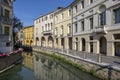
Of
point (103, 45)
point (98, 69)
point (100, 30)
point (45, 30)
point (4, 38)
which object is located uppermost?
point (45, 30)

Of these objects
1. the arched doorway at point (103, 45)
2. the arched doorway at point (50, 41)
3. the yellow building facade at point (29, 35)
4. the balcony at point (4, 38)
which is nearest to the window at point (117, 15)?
the arched doorway at point (103, 45)

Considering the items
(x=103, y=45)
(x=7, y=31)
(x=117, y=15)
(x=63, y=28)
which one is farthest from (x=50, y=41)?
(x=117, y=15)

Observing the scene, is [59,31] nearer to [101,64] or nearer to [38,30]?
[38,30]

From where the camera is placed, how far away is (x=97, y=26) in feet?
68.7

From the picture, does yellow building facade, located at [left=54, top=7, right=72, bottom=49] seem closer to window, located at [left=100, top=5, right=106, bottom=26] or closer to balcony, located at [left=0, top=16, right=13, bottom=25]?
window, located at [left=100, top=5, right=106, bottom=26]

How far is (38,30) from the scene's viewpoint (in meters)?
49.7

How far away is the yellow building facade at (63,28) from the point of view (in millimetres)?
31375

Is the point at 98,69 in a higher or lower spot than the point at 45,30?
lower

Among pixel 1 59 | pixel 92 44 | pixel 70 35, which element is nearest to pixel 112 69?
pixel 1 59

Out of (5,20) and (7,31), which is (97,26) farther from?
(7,31)

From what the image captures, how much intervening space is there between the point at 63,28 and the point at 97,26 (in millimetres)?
13569

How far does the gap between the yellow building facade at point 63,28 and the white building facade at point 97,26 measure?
259cm

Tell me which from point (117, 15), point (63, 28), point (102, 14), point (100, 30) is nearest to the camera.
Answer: point (117, 15)

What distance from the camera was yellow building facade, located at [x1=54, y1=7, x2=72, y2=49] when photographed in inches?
1235
